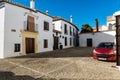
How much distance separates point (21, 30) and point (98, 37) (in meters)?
18.3

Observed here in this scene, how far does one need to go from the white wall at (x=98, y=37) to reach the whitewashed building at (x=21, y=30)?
1295 cm

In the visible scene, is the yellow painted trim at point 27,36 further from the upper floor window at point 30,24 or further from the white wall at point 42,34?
the white wall at point 42,34

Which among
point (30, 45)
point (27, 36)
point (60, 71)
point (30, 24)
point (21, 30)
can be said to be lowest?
point (60, 71)

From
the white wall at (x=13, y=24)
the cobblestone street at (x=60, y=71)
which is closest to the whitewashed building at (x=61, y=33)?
the white wall at (x=13, y=24)

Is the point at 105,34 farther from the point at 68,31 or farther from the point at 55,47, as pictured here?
the point at 55,47

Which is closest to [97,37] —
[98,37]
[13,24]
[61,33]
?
[98,37]

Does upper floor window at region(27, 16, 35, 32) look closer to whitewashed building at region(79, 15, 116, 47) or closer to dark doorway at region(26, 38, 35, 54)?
dark doorway at region(26, 38, 35, 54)

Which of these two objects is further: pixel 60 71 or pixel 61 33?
pixel 61 33

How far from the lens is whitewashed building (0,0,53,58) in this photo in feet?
38.3

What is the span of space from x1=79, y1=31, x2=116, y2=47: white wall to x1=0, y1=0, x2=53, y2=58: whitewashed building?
1295 centimetres

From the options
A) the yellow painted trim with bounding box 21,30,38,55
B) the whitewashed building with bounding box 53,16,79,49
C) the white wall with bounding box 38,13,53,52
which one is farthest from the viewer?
the whitewashed building with bounding box 53,16,79,49

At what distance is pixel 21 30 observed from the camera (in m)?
13.3

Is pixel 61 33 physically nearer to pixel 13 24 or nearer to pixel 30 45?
pixel 30 45

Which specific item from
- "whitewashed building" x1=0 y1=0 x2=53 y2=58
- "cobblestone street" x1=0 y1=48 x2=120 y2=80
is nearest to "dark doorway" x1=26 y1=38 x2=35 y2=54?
"whitewashed building" x1=0 y1=0 x2=53 y2=58
